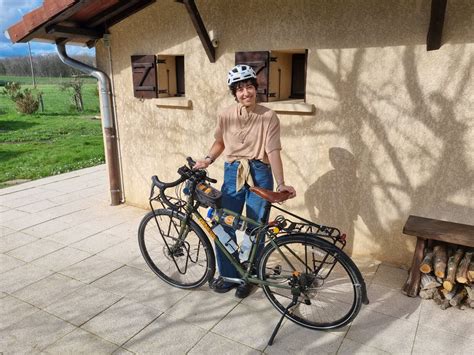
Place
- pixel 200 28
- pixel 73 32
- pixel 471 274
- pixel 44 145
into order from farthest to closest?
1. pixel 44 145
2. pixel 73 32
3. pixel 200 28
4. pixel 471 274

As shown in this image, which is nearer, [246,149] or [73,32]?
[246,149]

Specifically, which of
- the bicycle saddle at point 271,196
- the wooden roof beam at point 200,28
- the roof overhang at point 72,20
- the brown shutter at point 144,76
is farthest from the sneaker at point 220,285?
the roof overhang at point 72,20

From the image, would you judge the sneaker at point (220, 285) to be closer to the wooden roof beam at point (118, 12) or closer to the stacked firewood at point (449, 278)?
the stacked firewood at point (449, 278)

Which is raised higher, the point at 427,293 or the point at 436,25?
the point at 436,25

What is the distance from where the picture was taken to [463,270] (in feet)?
9.78

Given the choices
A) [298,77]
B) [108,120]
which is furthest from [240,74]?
[108,120]

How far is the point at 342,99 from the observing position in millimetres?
3641

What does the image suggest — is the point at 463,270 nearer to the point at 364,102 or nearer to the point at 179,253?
the point at 364,102

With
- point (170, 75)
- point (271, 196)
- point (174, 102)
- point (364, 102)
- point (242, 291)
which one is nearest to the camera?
point (271, 196)

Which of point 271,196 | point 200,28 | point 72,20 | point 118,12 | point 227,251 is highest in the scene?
point 118,12

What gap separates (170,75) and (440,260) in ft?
12.9

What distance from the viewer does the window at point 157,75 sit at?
4766 millimetres

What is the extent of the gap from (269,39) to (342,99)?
1018 millimetres

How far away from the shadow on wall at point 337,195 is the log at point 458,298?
3.69 ft
